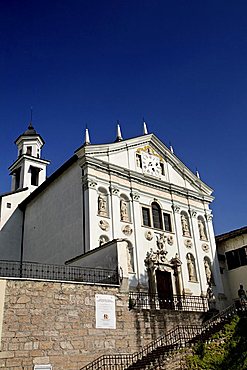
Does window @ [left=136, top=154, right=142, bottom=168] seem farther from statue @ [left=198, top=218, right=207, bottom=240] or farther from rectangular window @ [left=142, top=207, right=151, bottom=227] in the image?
statue @ [left=198, top=218, right=207, bottom=240]

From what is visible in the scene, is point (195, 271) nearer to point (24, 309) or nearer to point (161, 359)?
point (161, 359)

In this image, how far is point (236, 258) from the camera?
29859mm

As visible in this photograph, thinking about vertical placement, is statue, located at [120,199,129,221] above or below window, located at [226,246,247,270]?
above

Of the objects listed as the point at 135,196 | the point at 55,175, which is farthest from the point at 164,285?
the point at 55,175

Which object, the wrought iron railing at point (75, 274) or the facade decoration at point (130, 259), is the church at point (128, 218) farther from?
the wrought iron railing at point (75, 274)

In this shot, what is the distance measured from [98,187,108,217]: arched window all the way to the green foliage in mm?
10453

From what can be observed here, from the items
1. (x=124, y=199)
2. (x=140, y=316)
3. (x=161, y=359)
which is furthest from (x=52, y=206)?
(x=161, y=359)

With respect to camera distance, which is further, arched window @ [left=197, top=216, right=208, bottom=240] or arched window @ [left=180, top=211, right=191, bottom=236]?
arched window @ [left=197, top=216, right=208, bottom=240]

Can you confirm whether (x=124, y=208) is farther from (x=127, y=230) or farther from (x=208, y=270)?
(x=208, y=270)

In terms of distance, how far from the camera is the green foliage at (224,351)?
14.9 m

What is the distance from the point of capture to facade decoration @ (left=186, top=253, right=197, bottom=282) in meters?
27.3

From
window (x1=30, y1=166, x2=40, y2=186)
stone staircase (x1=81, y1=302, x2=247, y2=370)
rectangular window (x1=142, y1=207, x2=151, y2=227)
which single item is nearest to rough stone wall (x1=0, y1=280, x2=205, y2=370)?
stone staircase (x1=81, y1=302, x2=247, y2=370)

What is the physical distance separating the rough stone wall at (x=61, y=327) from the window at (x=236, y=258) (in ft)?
43.6

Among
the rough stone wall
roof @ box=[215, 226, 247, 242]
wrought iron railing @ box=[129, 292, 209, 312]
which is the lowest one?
the rough stone wall
